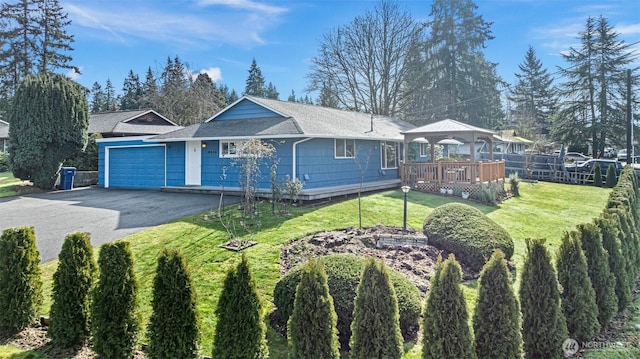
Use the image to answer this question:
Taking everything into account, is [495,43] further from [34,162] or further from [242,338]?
[242,338]

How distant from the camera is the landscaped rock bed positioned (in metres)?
6.32

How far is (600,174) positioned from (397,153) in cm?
1176

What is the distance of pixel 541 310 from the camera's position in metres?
3.75

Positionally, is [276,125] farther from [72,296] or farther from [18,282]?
[72,296]

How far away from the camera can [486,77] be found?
122 ft

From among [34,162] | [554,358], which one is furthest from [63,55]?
[554,358]

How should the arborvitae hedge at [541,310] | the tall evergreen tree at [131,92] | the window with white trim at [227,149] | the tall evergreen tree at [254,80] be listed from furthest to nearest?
the tall evergreen tree at [254,80]
the tall evergreen tree at [131,92]
the window with white trim at [227,149]
the arborvitae hedge at [541,310]

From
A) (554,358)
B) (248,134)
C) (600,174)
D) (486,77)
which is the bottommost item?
(554,358)

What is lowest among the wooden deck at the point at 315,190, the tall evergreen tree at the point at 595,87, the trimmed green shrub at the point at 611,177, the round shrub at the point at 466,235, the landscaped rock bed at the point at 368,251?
the landscaped rock bed at the point at 368,251

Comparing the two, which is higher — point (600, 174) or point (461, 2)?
point (461, 2)

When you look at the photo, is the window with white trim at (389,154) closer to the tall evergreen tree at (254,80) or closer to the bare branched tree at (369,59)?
the bare branched tree at (369,59)

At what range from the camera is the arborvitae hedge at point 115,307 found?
377cm

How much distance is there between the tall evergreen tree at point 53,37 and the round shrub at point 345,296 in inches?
1544

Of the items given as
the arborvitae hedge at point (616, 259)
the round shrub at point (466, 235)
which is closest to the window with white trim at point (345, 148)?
the round shrub at point (466, 235)
